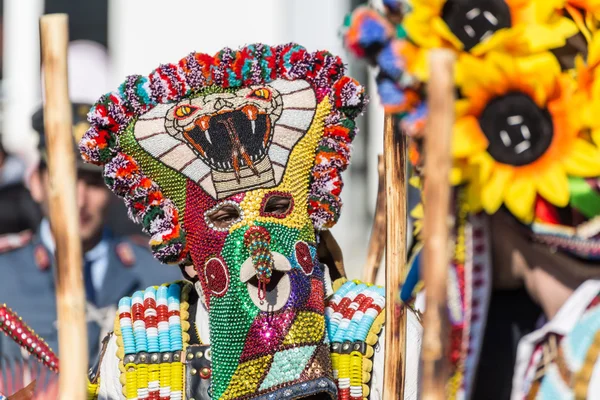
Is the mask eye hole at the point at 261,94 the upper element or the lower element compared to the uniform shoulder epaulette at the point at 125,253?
upper

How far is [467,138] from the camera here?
7.76 ft

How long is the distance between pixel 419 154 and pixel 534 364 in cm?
47

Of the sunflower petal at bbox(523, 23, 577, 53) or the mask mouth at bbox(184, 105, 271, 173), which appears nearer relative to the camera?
the sunflower petal at bbox(523, 23, 577, 53)

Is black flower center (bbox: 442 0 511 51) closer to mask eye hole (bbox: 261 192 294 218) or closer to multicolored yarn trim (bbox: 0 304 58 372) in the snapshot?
mask eye hole (bbox: 261 192 294 218)

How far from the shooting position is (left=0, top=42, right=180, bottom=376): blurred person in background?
5.14m

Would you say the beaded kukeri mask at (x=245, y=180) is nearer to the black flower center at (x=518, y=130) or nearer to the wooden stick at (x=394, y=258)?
the wooden stick at (x=394, y=258)

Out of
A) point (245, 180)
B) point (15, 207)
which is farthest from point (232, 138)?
point (15, 207)

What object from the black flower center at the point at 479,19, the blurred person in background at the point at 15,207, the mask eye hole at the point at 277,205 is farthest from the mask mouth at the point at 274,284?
the blurred person in background at the point at 15,207

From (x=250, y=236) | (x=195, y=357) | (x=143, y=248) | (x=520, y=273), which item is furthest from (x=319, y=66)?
(x=143, y=248)

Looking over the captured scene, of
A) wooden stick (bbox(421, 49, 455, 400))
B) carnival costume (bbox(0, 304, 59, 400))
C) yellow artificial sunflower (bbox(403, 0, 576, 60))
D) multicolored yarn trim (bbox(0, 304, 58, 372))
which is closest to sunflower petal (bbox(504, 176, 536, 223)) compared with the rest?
wooden stick (bbox(421, 49, 455, 400))

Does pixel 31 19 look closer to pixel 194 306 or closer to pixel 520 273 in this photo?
pixel 194 306

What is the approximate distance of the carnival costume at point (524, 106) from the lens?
2.33 m

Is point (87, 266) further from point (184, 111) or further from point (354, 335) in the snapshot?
point (354, 335)

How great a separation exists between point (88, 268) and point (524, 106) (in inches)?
133
